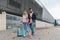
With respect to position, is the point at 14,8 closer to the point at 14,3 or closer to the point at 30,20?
the point at 14,3

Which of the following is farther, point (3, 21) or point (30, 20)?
point (3, 21)

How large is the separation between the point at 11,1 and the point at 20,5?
2393 millimetres

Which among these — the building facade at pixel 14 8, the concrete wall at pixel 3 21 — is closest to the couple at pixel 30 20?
the concrete wall at pixel 3 21

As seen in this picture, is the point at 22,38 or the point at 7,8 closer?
the point at 22,38

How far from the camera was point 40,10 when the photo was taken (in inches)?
1345

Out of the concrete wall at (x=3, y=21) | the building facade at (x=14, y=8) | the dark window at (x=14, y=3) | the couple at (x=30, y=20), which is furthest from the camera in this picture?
the dark window at (x=14, y=3)

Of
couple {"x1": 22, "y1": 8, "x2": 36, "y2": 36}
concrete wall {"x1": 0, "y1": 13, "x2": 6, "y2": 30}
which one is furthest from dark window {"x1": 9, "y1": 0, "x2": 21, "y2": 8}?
couple {"x1": 22, "y1": 8, "x2": 36, "y2": 36}

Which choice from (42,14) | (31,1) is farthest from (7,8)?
(42,14)

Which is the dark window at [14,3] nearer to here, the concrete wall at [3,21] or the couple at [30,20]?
the concrete wall at [3,21]

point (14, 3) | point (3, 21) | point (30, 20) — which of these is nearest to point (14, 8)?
point (14, 3)

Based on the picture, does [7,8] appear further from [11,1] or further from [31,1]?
[31,1]

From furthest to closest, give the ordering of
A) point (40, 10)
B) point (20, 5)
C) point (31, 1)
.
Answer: point (40, 10)
point (31, 1)
point (20, 5)

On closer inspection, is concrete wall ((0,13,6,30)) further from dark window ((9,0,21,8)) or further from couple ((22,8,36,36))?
couple ((22,8,36,36))

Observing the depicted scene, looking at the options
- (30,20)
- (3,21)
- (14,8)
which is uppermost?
(14,8)
